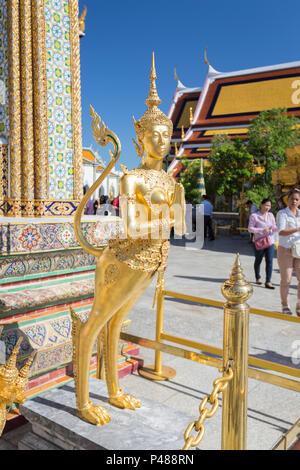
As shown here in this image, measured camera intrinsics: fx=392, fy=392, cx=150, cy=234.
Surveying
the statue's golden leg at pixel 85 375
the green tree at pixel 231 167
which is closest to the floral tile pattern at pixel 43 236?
the statue's golden leg at pixel 85 375

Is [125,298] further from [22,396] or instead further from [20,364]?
[20,364]

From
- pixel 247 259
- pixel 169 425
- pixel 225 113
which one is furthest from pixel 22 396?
pixel 225 113

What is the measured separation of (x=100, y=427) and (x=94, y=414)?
7 cm

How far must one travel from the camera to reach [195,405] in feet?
8.35

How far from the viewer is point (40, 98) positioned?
312cm

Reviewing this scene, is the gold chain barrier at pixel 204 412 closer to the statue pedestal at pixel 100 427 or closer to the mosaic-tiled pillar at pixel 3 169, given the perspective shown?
the statue pedestal at pixel 100 427

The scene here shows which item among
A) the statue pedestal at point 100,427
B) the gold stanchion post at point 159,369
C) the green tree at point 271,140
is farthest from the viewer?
the green tree at point 271,140

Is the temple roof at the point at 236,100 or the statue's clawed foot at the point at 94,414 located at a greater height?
the temple roof at the point at 236,100

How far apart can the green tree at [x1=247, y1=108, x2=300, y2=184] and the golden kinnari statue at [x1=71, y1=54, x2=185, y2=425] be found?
1327 centimetres

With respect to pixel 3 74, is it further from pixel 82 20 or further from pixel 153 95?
pixel 153 95

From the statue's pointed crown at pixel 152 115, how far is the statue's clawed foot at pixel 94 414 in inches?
54.3

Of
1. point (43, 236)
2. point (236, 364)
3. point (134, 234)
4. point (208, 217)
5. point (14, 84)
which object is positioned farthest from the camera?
point (208, 217)

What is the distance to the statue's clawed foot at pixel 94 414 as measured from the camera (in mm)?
1933

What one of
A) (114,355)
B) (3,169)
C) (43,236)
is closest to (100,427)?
(114,355)
